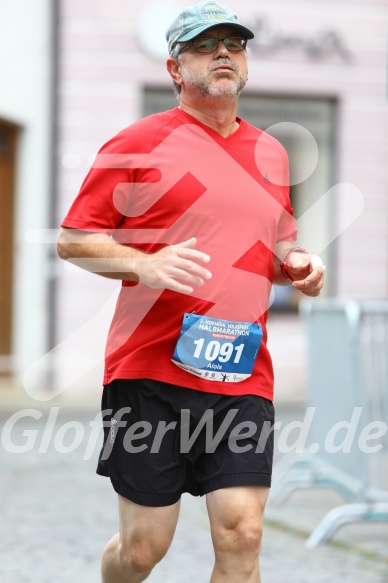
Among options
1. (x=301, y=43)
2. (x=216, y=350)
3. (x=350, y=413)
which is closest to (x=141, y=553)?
(x=216, y=350)

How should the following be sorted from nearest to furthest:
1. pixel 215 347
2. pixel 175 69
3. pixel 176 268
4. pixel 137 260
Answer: pixel 176 268 < pixel 137 260 < pixel 215 347 < pixel 175 69

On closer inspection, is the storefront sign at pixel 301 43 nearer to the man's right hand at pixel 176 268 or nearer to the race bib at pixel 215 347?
the race bib at pixel 215 347

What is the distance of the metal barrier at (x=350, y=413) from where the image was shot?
246 inches

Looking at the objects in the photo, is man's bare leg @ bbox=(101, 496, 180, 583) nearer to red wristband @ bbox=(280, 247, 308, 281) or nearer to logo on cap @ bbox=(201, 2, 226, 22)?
red wristband @ bbox=(280, 247, 308, 281)

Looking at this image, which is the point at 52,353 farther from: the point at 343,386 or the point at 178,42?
the point at 178,42

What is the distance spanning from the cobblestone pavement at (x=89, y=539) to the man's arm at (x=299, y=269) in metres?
1.62

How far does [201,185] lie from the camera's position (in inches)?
152

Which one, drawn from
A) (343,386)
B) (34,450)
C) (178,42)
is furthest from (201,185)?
(34,450)

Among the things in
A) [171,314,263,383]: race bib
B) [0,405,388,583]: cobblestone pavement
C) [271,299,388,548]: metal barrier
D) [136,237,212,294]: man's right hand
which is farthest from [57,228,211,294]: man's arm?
[271,299,388,548]: metal barrier

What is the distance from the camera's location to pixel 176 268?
11.6 ft

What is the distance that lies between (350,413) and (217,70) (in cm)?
306

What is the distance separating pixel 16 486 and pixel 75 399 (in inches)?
206

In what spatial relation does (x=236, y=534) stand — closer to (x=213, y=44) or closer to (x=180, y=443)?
(x=180, y=443)

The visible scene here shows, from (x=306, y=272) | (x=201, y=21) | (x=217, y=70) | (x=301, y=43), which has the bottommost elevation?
(x=306, y=272)
